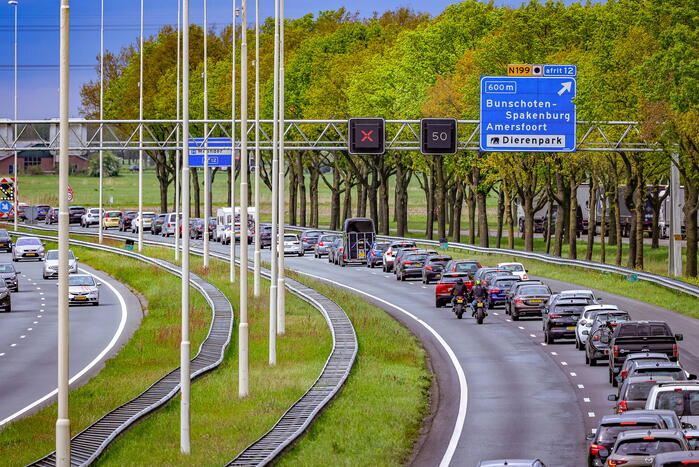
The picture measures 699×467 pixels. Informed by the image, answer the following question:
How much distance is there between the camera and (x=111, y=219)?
136250mm

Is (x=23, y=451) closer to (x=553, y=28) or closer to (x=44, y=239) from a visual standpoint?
(x=553, y=28)

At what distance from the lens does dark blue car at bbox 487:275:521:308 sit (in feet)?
202

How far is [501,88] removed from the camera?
6000 centimetres

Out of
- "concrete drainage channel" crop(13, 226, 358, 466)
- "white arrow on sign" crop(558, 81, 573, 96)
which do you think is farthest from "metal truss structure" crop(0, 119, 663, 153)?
"concrete drainage channel" crop(13, 226, 358, 466)

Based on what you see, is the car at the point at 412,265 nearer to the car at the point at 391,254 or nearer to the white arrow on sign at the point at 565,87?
the car at the point at 391,254

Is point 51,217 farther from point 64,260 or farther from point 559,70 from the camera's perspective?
point 64,260

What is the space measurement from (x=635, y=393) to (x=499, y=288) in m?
32.2

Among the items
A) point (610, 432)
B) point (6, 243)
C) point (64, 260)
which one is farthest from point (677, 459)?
point (6, 243)

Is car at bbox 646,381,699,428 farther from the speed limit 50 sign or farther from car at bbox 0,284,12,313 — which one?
car at bbox 0,284,12,313

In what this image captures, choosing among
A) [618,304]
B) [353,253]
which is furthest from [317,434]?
[353,253]

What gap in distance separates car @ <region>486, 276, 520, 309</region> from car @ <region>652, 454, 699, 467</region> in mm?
41272

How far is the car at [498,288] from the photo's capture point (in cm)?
6159

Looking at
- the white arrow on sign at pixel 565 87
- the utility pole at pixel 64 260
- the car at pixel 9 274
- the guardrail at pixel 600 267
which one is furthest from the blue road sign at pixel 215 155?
the utility pole at pixel 64 260

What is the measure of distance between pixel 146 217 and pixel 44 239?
12.5m
